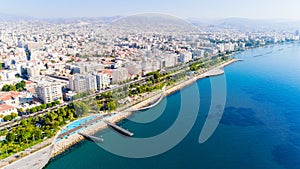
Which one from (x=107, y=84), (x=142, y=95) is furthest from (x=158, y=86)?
(x=107, y=84)

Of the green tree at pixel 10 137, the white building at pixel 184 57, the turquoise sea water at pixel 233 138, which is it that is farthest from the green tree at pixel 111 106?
the white building at pixel 184 57

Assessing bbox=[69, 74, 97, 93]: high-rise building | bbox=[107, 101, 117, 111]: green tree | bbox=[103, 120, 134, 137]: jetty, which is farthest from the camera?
bbox=[69, 74, 97, 93]: high-rise building

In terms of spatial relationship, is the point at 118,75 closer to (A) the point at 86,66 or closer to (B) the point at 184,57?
(A) the point at 86,66

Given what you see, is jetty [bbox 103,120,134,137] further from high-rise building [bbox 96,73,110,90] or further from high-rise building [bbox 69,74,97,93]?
high-rise building [bbox 96,73,110,90]

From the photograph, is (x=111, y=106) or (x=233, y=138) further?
(x=111, y=106)

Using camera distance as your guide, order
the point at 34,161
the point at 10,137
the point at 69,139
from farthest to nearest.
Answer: the point at 69,139 < the point at 10,137 < the point at 34,161

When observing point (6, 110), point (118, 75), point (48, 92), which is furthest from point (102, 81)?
point (6, 110)

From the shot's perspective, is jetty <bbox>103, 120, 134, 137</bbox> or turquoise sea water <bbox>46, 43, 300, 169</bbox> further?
jetty <bbox>103, 120, 134, 137</bbox>

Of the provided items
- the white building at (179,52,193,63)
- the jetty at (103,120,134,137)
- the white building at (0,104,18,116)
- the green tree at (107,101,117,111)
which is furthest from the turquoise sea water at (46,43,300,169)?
the white building at (179,52,193,63)

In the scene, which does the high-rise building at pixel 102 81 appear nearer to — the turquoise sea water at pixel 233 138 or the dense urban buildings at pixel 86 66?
the dense urban buildings at pixel 86 66
